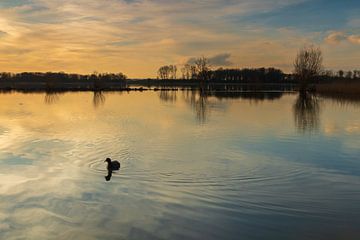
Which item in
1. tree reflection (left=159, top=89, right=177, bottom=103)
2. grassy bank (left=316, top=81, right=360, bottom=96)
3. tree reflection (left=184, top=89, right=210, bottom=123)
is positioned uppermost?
grassy bank (left=316, top=81, right=360, bottom=96)

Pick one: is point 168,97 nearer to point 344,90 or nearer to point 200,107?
point 200,107

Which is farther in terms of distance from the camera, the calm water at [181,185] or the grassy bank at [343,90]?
the grassy bank at [343,90]

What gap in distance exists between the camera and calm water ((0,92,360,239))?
5922 millimetres

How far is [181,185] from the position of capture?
8047mm

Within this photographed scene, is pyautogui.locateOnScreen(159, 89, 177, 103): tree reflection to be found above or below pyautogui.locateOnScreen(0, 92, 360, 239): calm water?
above

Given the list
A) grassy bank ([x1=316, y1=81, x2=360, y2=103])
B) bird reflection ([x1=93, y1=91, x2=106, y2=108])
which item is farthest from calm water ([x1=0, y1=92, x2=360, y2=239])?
grassy bank ([x1=316, y1=81, x2=360, y2=103])

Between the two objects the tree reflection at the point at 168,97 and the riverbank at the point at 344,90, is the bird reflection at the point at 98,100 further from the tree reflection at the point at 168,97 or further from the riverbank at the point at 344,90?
the riverbank at the point at 344,90

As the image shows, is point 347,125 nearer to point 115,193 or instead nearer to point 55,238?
point 115,193

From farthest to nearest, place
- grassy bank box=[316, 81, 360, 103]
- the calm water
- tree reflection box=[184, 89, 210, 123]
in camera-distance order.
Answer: grassy bank box=[316, 81, 360, 103]
tree reflection box=[184, 89, 210, 123]
the calm water

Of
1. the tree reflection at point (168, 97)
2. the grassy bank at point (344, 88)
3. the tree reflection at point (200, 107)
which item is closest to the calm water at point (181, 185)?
the tree reflection at point (200, 107)

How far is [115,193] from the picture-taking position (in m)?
7.60

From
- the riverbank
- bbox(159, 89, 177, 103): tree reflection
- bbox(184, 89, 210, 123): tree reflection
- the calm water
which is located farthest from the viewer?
the riverbank

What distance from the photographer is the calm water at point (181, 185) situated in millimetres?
5922

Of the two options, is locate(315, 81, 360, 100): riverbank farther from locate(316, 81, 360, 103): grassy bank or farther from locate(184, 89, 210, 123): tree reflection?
locate(184, 89, 210, 123): tree reflection
